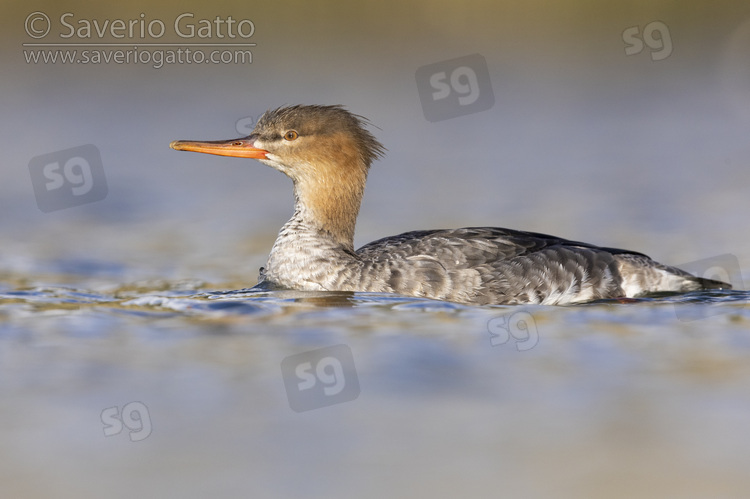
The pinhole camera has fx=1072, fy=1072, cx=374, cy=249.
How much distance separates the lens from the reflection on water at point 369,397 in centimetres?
493

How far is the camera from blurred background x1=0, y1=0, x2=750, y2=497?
5.11m

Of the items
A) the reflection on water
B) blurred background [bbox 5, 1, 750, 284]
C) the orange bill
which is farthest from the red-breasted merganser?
blurred background [bbox 5, 1, 750, 284]

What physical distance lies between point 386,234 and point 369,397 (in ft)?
16.3

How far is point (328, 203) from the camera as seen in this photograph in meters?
8.45

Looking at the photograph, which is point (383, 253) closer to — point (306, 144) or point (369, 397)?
point (306, 144)

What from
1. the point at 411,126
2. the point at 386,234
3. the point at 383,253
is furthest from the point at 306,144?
the point at 411,126

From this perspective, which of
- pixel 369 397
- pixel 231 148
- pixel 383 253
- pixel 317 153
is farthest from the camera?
pixel 317 153

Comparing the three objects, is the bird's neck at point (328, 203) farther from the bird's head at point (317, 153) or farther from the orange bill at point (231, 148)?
the orange bill at point (231, 148)

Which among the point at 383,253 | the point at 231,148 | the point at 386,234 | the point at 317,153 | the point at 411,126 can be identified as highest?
the point at 411,126

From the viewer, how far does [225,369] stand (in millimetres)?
6168

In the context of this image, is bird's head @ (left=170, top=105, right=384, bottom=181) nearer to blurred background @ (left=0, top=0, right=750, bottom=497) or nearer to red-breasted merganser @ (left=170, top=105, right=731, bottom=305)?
red-breasted merganser @ (left=170, top=105, right=731, bottom=305)

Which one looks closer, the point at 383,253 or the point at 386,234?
the point at 383,253

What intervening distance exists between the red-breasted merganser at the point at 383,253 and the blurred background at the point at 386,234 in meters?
0.57

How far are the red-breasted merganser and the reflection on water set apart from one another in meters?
0.35
